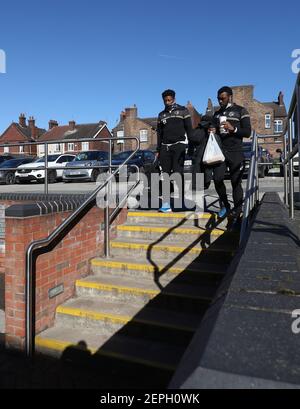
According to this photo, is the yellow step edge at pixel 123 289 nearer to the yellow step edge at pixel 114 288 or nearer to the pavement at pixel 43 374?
the yellow step edge at pixel 114 288

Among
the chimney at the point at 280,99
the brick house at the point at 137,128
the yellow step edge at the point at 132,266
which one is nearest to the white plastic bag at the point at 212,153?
the yellow step edge at the point at 132,266

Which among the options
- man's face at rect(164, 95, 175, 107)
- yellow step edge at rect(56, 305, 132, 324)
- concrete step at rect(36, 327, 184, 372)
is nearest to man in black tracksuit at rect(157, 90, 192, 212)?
man's face at rect(164, 95, 175, 107)

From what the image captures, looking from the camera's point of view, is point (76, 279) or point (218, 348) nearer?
point (218, 348)

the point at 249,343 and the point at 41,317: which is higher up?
the point at 249,343

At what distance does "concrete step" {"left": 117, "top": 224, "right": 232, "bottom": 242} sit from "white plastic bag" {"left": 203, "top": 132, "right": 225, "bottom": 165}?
95 cm

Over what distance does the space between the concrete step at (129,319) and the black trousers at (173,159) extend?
2321 mm

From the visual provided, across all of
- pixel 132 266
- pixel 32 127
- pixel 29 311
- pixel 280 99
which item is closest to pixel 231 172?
pixel 132 266

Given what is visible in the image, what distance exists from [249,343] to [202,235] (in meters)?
3.69

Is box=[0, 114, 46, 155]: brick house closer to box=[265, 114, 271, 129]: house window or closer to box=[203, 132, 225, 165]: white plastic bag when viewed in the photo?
box=[265, 114, 271, 129]: house window

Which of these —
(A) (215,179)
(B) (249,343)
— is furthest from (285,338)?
(A) (215,179)

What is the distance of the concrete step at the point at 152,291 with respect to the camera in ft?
13.3

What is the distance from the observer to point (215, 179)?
17.5ft

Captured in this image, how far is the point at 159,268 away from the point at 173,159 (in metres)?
2.11

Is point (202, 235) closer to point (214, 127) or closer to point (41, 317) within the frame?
point (214, 127)
